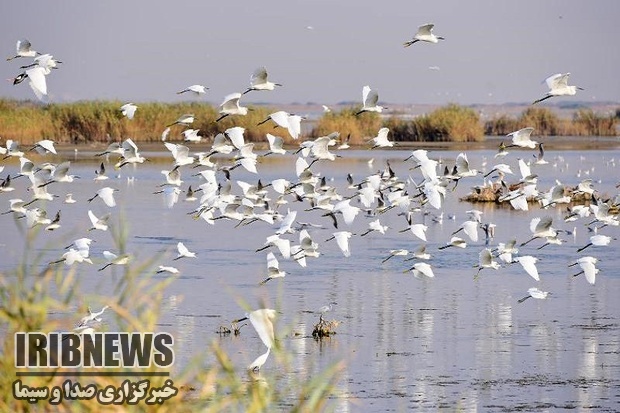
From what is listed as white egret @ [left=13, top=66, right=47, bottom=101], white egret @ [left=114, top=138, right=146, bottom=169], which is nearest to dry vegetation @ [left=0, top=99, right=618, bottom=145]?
white egret @ [left=114, top=138, right=146, bottom=169]

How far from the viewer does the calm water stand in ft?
39.3

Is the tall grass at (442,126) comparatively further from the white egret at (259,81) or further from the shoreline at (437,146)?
the white egret at (259,81)

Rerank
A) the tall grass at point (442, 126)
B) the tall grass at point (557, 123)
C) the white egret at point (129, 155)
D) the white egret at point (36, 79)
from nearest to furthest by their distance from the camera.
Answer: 1. the white egret at point (36, 79)
2. the white egret at point (129, 155)
3. the tall grass at point (442, 126)
4. the tall grass at point (557, 123)

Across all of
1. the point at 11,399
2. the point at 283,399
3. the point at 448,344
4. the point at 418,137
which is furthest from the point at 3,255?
the point at 418,137

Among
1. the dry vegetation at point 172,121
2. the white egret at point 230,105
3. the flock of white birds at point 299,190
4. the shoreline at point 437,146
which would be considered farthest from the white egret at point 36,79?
the shoreline at point 437,146

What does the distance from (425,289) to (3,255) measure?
662 cm

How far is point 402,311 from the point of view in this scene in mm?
15828

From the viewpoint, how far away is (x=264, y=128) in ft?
183

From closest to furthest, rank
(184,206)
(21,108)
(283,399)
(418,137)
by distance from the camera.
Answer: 1. (283,399)
2. (184,206)
3. (21,108)
4. (418,137)

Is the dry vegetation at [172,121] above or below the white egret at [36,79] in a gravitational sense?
below

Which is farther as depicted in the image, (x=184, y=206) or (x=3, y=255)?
(x=184, y=206)

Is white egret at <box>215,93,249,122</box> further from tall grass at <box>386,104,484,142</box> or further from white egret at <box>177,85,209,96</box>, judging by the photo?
tall grass at <box>386,104,484,142</box>

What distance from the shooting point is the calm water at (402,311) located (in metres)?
12.0

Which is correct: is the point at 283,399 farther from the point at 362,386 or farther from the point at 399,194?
the point at 399,194
